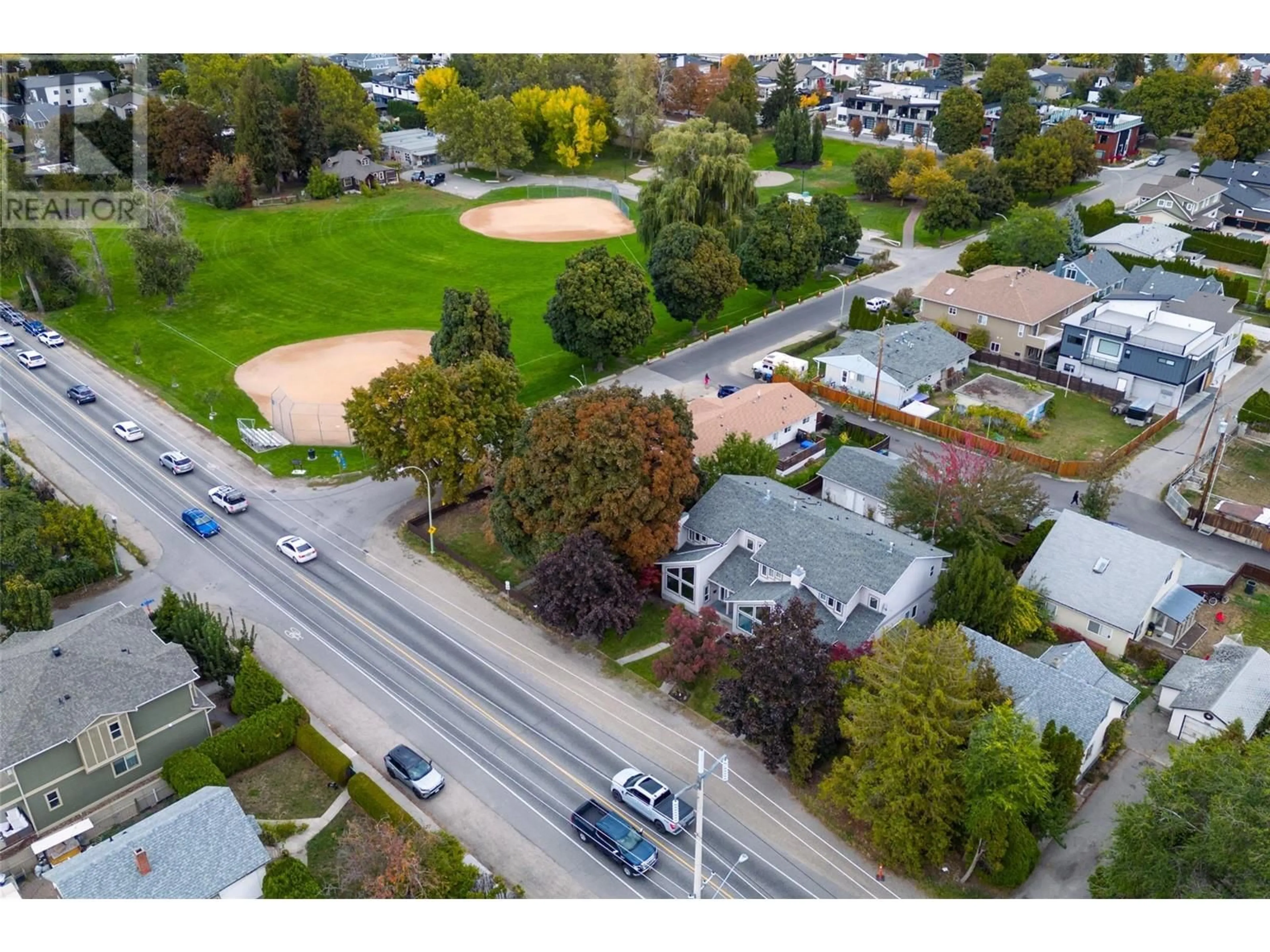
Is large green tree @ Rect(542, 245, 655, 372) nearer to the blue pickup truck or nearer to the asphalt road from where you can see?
the asphalt road

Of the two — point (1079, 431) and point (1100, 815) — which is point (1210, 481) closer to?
point (1079, 431)

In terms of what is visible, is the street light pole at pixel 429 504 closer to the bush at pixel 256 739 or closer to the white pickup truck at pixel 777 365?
the bush at pixel 256 739

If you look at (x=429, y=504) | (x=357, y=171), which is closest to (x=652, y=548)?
(x=429, y=504)

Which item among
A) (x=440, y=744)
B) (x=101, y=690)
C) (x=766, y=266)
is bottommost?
(x=440, y=744)

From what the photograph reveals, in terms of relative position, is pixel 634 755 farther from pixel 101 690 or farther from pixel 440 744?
pixel 101 690

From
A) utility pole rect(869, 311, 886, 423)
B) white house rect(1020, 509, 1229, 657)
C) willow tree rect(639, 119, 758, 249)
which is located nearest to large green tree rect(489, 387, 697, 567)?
white house rect(1020, 509, 1229, 657)

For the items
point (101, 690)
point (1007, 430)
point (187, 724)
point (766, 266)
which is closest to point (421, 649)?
point (187, 724)

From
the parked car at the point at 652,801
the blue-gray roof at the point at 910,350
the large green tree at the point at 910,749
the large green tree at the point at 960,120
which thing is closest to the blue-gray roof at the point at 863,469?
the blue-gray roof at the point at 910,350
